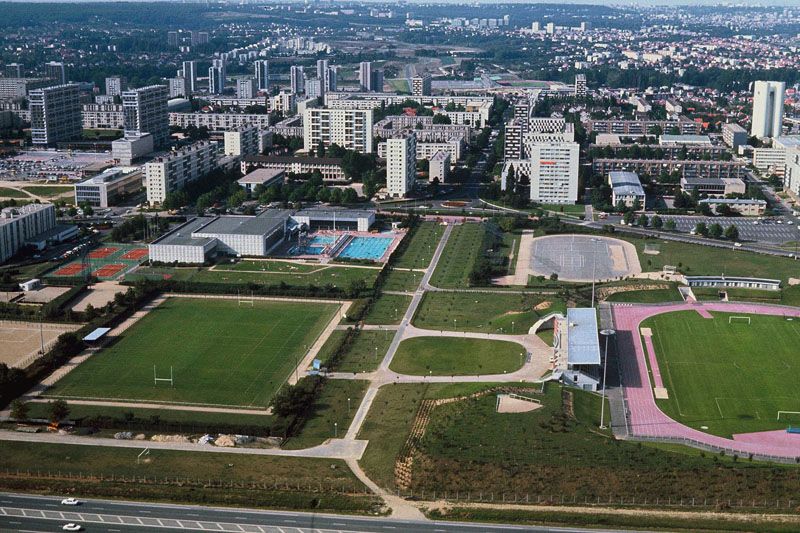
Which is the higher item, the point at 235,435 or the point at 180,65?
the point at 180,65

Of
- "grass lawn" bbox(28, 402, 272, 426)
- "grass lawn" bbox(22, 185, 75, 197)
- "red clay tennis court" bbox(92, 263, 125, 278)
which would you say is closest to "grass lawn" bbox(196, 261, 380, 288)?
"red clay tennis court" bbox(92, 263, 125, 278)

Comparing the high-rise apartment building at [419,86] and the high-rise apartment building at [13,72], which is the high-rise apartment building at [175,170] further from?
the high-rise apartment building at [13,72]

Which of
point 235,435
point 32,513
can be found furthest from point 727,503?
point 32,513

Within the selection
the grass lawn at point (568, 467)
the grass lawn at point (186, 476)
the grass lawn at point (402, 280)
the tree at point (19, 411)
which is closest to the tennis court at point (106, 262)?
the grass lawn at point (402, 280)

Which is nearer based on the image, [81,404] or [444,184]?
[81,404]

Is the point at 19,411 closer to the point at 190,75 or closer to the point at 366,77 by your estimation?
the point at 366,77

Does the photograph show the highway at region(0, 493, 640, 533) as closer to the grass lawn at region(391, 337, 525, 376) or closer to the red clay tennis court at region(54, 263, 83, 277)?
the grass lawn at region(391, 337, 525, 376)

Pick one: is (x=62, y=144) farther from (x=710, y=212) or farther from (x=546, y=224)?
(x=710, y=212)
